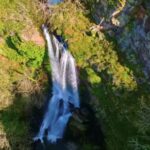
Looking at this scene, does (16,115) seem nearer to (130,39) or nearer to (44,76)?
(44,76)

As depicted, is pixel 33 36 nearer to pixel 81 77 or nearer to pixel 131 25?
pixel 81 77

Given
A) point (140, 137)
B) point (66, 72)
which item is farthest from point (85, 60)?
point (140, 137)

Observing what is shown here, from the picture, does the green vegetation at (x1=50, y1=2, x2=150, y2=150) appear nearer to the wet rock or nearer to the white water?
the white water

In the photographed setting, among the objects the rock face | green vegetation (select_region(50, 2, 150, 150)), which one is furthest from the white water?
the rock face

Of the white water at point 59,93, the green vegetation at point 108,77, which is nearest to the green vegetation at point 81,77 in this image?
the green vegetation at point 108,77

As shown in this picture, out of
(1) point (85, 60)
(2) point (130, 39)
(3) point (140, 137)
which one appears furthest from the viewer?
(1) point (85, 60)

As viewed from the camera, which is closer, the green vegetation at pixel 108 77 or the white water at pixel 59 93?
the green vegetation at pixel 108 77

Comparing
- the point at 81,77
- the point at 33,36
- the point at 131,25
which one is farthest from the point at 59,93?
the point at 131,25

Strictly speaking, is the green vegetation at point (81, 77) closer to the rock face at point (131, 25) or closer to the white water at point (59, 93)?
the rock face at point (131, 25)
